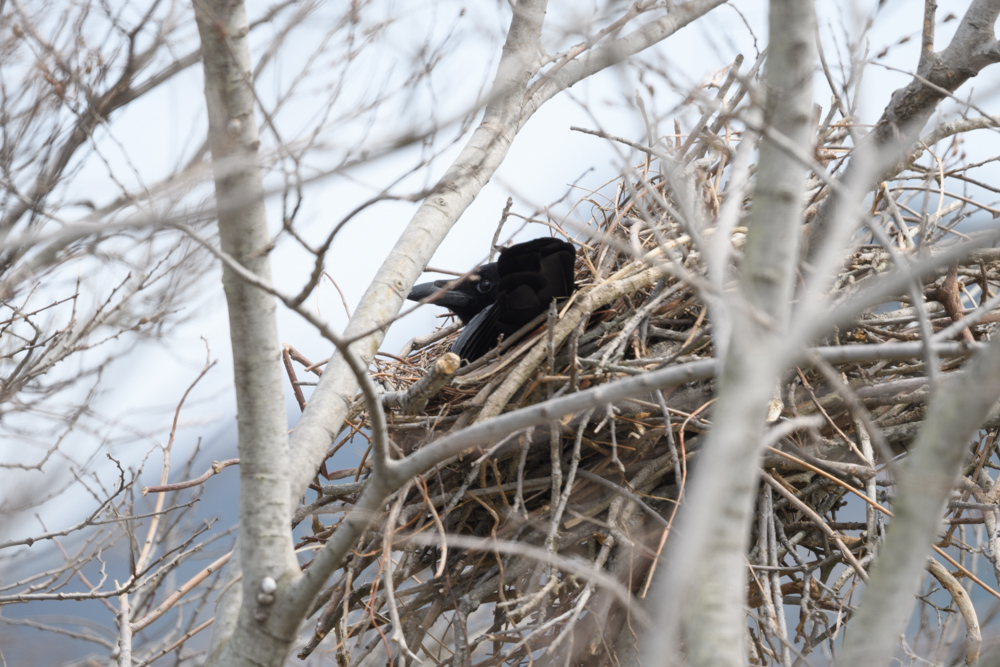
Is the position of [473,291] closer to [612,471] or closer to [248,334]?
[612,471]

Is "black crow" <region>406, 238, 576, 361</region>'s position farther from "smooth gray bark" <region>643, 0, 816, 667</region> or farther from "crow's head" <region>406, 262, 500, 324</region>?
"smooth gray bark" <region>643, 0, 816, 667</region>

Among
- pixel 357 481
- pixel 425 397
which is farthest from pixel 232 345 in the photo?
pixel 357 481

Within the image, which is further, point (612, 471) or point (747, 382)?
point (612, 471)

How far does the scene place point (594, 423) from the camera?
2201 mm

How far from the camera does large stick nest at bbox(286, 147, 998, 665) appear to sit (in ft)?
6.69

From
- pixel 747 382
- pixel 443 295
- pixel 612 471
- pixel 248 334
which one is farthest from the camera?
pixel 443 295

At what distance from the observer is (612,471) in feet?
7.14

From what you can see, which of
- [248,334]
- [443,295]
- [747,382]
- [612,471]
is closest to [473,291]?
[443,295]

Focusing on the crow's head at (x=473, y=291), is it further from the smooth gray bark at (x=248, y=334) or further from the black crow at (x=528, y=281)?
the smooth gray bark at (x=248, y=334)

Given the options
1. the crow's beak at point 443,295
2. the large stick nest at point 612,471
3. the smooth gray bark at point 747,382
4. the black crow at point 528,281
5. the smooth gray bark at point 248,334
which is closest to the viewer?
the smooth gray bark at point 747,382

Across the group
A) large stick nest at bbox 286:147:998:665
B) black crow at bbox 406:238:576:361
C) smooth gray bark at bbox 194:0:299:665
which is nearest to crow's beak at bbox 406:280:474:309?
black crow at bbox 406:238:576:361

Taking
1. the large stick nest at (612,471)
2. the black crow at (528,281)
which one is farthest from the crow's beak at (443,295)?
the large stick nest at (612,471)

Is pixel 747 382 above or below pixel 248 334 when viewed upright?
below

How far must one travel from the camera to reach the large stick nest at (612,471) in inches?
80.3
